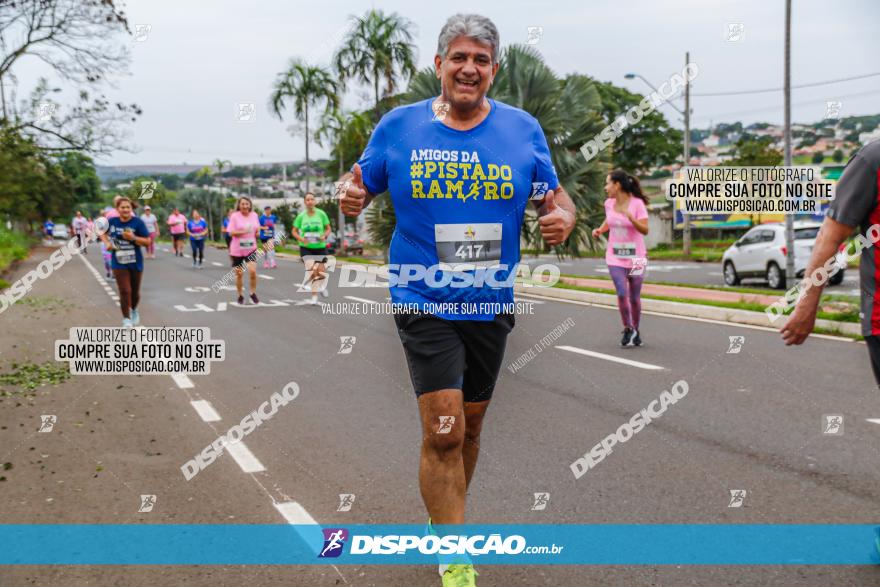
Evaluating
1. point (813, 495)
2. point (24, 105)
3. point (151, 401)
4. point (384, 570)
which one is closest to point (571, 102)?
point (24, 105)

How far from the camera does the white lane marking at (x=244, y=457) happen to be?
5.31 m

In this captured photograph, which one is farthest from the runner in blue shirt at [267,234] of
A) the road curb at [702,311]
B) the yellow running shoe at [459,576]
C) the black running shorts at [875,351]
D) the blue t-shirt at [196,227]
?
the black running shorts at [875,351]

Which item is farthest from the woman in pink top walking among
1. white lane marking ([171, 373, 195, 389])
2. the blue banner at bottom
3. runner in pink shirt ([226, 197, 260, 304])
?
runner in pink shirt ([226, 197, 260, 304])

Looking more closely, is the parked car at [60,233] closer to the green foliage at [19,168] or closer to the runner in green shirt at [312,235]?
the green foliage at [19,168]

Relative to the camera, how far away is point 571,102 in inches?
716

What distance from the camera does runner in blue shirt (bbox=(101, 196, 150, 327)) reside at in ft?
37.7

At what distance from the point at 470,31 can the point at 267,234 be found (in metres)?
13.4

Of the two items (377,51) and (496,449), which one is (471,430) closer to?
(496,449)

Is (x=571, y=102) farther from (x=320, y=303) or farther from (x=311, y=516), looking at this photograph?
(x=311, y=516)

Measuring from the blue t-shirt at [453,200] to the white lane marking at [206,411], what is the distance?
12.6ft

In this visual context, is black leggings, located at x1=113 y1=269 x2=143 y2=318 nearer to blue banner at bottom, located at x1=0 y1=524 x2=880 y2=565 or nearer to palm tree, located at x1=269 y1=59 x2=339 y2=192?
blue banner at bottom, located at x1=0 y1=524 x2=880 y2=565

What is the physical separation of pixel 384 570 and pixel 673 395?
430 cm

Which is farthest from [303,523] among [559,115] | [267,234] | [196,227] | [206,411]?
[196,227]

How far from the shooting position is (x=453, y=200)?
11.0 feet
